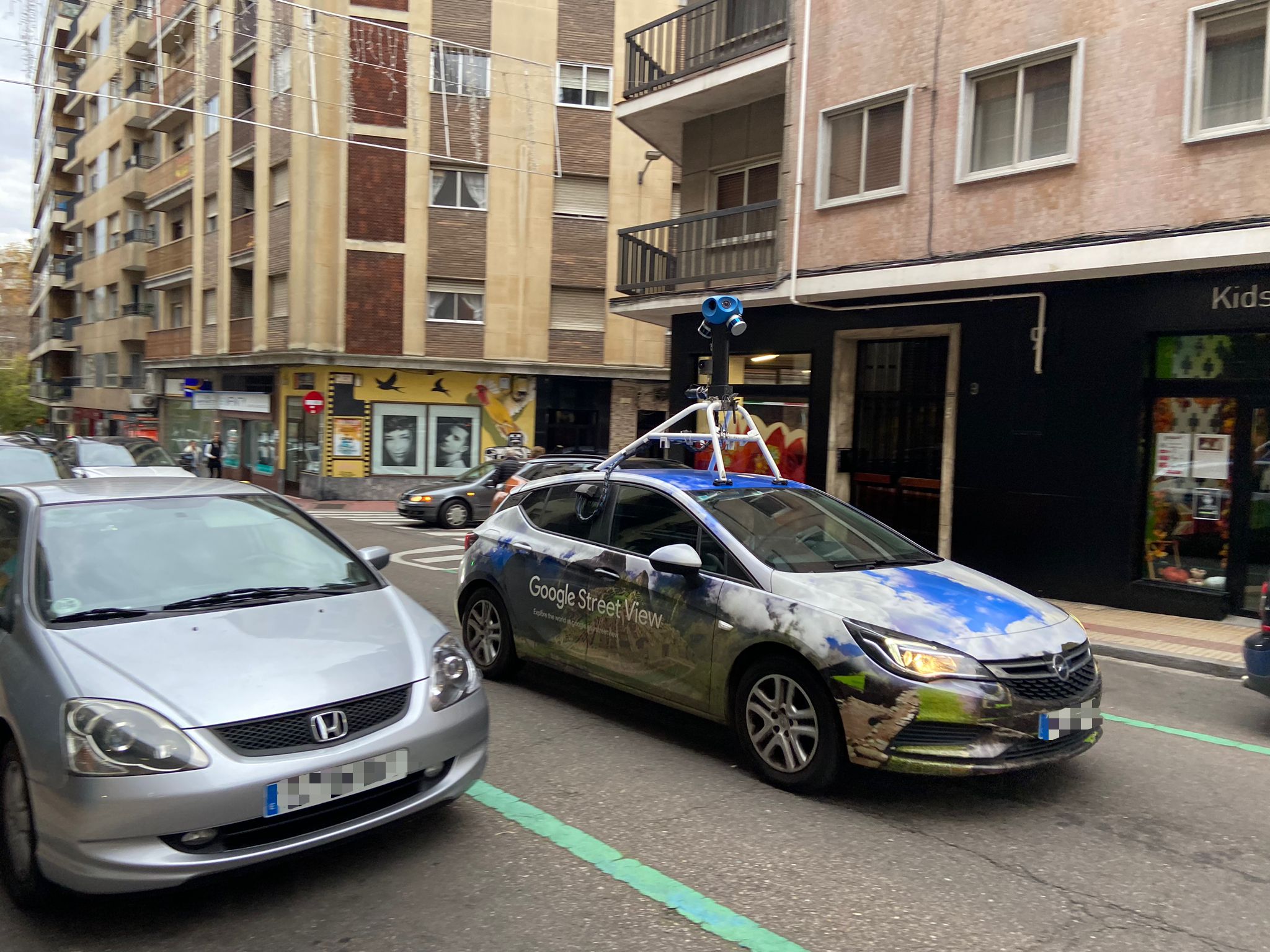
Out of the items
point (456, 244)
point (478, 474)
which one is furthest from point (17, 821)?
point (456, 244)

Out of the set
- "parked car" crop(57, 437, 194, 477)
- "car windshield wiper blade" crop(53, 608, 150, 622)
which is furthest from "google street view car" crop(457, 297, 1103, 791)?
"parked car" crop(57, 437, 194, 477)

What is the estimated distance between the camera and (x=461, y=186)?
27203mm

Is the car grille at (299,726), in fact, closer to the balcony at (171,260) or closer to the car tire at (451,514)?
the car tire at (451,514)

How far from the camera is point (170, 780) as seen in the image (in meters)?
3.12

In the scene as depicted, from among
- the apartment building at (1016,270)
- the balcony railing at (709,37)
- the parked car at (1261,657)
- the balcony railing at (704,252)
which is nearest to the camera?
the parked car at (1261,657)

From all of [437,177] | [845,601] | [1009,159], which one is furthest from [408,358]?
[845,601]

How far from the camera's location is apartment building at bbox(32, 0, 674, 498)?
86.6 ft

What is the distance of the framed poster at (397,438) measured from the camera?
88.9ft

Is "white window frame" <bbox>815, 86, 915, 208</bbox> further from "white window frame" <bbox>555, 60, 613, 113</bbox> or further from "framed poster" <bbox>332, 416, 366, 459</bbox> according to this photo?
"framed poster" <bbox>332, 416, 366, 459</bbox>

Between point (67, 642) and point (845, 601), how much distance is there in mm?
3266

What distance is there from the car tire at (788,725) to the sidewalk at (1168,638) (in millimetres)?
3495

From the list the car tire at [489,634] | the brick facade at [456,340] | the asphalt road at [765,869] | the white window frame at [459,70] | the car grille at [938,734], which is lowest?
the asphalt road at [765,869]

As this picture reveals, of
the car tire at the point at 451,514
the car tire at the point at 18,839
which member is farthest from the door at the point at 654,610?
the car tire at the point at 451,514

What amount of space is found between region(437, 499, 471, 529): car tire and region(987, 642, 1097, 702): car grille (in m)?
15.7
